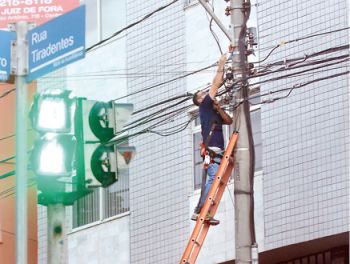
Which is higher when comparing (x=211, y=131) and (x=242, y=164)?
(x=211, y=131)

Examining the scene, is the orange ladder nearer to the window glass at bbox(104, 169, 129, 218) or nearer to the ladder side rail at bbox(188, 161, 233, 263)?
the ladder side rail at bbox(188, 161, 233, 263)

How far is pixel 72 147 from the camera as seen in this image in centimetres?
1251

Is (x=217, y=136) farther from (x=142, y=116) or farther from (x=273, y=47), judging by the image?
(x=142, y=116)

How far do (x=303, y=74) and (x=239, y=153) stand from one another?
4.02 meters

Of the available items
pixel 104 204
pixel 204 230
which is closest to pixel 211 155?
pixel 204 230

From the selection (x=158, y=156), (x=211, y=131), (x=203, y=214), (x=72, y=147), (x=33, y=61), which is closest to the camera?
(x=72, y=147)

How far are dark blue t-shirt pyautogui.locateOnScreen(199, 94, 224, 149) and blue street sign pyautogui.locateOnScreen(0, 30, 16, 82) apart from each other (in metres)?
4.02

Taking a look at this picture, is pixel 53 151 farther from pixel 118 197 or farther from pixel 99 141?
pixel 118 197

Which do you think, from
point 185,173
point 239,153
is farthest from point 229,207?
point 239,153

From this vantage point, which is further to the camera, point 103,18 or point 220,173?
point 103,18

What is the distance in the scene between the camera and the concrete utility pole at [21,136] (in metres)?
12.6

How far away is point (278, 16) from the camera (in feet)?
67.2

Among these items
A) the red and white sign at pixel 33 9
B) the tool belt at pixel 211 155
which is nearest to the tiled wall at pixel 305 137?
the tool belt at pixel 211 155

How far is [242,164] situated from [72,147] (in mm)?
3798
